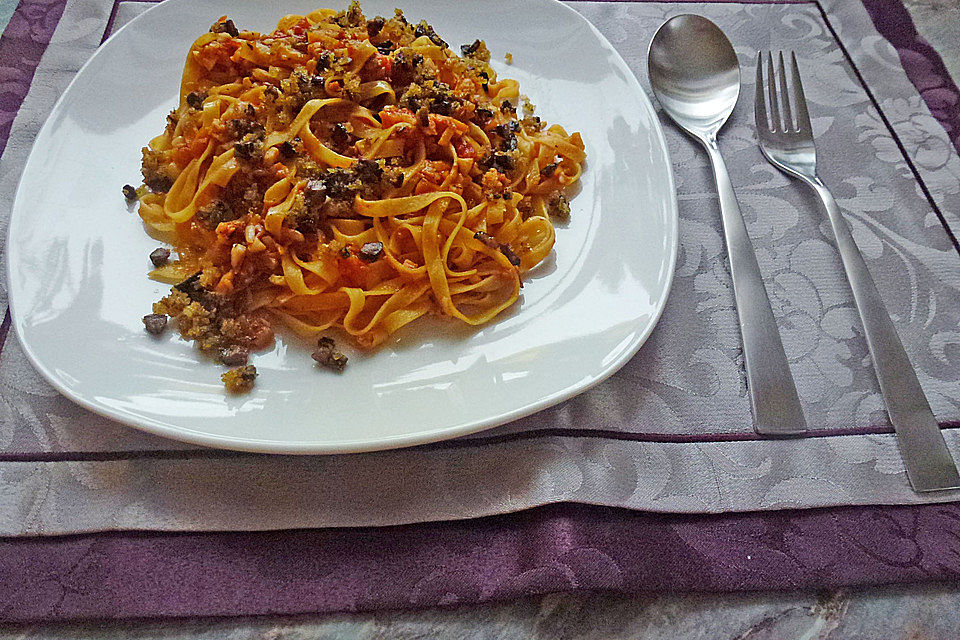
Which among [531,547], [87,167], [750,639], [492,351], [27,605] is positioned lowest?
[750,639]

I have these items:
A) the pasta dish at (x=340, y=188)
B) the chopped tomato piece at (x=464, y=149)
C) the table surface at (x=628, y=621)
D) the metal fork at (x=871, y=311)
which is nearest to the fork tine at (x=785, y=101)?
the metal fork at (x=871, y=311)

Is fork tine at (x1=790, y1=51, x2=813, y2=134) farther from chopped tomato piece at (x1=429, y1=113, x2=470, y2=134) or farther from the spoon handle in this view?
Answer: chopped tomato piece at (x1=429, y1=113, x2=470, y2=134)

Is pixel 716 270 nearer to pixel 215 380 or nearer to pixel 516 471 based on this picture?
pixel 516 471

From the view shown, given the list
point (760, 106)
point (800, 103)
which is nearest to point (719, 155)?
point (760, 106)

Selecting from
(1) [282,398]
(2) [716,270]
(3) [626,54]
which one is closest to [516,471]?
(1) [282,398]

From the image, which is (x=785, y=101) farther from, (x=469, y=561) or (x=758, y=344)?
(x=469, y=561)
